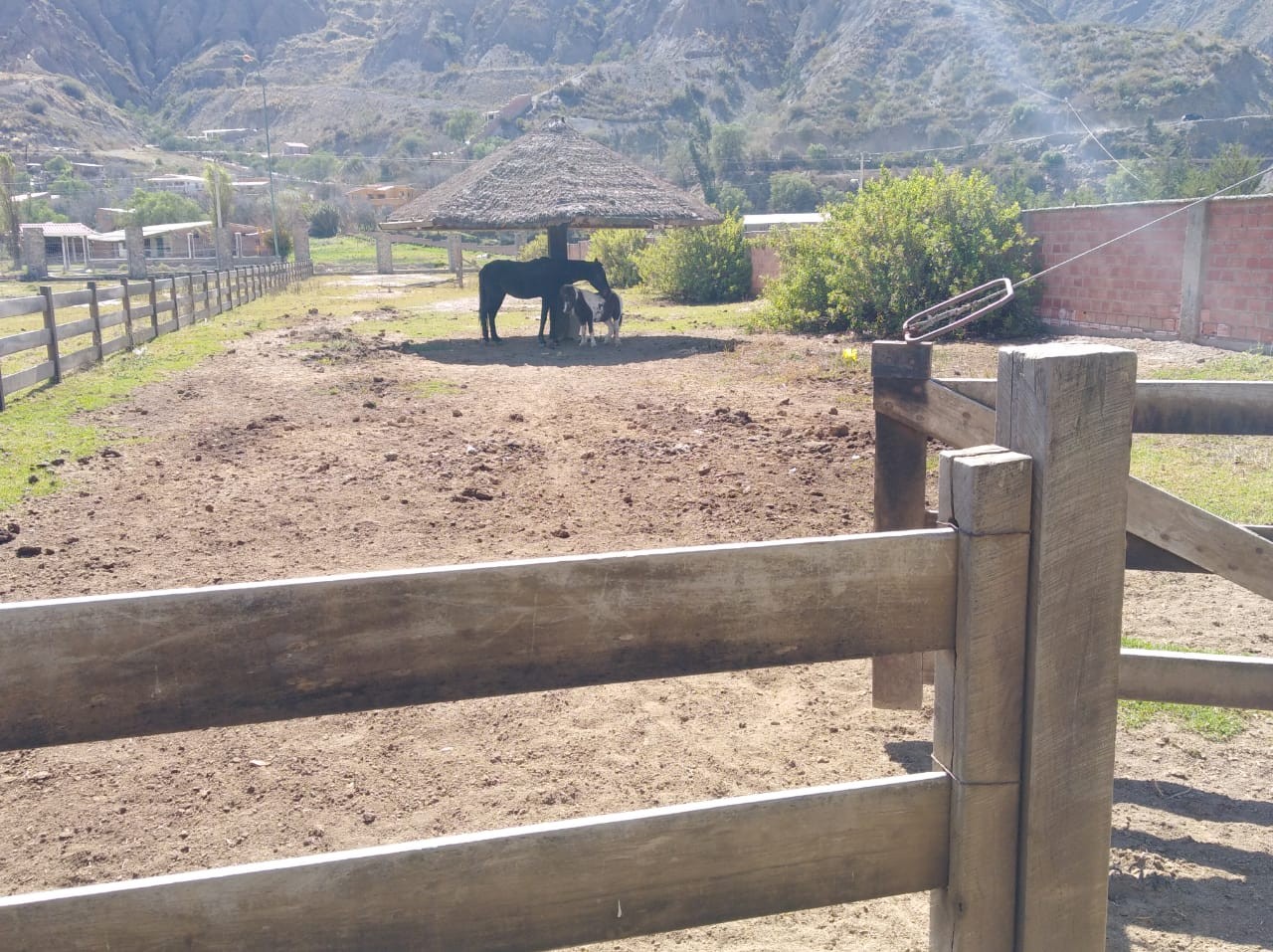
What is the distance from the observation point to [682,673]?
1.76 metres

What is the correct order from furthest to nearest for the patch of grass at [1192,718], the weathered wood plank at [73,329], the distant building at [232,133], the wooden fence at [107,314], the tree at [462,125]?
the distant building at [232,133]
the tree at [462,125]
the weathered wood plank at [73,329]
the wooden fence at [107,314]
the patch of grass at [1192,718]

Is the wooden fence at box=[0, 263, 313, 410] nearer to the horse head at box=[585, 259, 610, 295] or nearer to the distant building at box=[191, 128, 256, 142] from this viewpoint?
the horse head at box=[585, 259, 610, 295]

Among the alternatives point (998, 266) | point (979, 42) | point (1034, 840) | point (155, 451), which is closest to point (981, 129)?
point (979, 42)

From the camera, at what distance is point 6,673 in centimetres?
151

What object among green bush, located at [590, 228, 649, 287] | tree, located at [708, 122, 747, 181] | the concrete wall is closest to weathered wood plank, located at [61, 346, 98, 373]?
the concrete wall

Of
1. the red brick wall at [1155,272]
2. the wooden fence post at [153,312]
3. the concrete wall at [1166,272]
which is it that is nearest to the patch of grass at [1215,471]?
the concrete wall at [1166,272]

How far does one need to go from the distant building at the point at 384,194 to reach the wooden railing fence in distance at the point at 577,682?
99298mm

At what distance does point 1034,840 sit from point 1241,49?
98612mm

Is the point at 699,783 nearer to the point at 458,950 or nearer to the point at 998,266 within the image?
the point at 458,950

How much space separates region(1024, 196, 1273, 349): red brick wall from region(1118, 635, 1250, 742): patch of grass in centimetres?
1022

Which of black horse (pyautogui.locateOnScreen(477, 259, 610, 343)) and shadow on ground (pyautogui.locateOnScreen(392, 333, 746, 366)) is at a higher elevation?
black horse (pyautogui.locateOnScreen(477, 259, 610, 343))

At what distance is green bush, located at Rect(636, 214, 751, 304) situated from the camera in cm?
2645

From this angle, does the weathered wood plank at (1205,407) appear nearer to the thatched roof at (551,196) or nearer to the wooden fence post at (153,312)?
the thatched roof at (551,196)

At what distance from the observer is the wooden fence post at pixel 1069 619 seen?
5.73 feet
